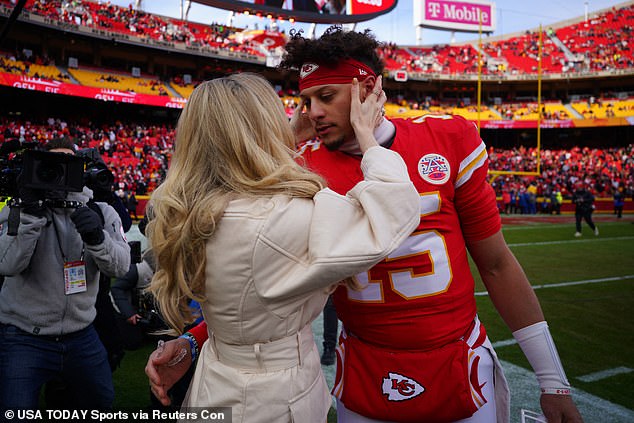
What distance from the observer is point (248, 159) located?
1.46m

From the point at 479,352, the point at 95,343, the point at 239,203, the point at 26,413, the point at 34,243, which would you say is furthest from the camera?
the point at 95,343

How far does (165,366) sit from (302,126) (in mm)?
1113

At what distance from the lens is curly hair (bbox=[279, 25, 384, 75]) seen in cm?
186

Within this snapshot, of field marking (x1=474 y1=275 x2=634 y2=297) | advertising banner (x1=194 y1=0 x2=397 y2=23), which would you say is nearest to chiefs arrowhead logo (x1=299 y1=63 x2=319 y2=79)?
field marking (x1=474 y1=275 x2=634 y2=297)

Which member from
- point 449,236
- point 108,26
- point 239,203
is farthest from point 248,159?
point 108,26

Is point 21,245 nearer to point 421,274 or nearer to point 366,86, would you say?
point 366,86

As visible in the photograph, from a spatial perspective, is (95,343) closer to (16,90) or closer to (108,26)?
(16,90)

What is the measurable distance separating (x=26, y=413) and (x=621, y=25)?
175 ft

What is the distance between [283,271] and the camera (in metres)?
1.36

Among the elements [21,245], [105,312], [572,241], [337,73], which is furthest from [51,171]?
[572,241]

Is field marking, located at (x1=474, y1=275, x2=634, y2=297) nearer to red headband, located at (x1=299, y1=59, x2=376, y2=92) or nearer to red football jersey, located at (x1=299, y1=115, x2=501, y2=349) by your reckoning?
red football jersey, located at (x1=299, y1=115, x2=501, y2=349)

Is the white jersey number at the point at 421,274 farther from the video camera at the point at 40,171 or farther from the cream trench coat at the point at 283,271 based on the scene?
the video camera at the point at 40,171

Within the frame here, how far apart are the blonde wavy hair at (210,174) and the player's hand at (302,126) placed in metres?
0.50

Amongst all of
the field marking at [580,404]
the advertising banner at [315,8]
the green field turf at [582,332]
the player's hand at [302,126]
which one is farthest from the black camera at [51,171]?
the advertising banner at [315,8]
